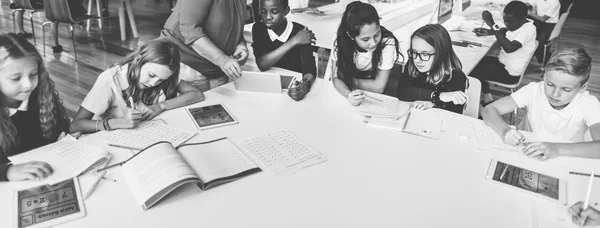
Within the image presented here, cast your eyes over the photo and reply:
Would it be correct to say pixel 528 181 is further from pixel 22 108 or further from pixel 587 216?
pixel 22 108

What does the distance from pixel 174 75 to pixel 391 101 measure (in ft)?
3.03

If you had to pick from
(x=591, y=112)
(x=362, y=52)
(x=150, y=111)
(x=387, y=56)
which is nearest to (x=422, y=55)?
(x=387, y=56)

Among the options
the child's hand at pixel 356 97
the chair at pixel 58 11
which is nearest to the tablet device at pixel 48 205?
the child's hand at pixel 356 97

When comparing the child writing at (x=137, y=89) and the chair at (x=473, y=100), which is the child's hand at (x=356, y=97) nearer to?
the chair at (x=473, y=100)

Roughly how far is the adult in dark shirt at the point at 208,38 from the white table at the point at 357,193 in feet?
1.66

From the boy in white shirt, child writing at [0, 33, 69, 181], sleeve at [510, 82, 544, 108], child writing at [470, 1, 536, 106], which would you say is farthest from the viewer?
the boy in white shirt

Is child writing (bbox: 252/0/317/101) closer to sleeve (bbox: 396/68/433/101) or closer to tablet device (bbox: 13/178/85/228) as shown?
sleeve (bbox: 396/68/433/101)

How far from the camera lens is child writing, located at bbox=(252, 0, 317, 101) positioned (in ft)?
7.73

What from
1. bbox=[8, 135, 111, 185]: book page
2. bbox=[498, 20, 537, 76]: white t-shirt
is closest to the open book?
bbox=[8, 135, 111, 185]: book page

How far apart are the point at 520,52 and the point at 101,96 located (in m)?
2.71

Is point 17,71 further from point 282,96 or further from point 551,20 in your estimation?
point 551,20

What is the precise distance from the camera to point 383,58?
7.26ft

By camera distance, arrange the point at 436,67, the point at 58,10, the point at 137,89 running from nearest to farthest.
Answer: the point at 137,89
the point at 436,67
the point at 58,10

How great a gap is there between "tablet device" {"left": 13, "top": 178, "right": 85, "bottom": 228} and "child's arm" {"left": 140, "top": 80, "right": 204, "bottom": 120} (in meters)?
0.49
